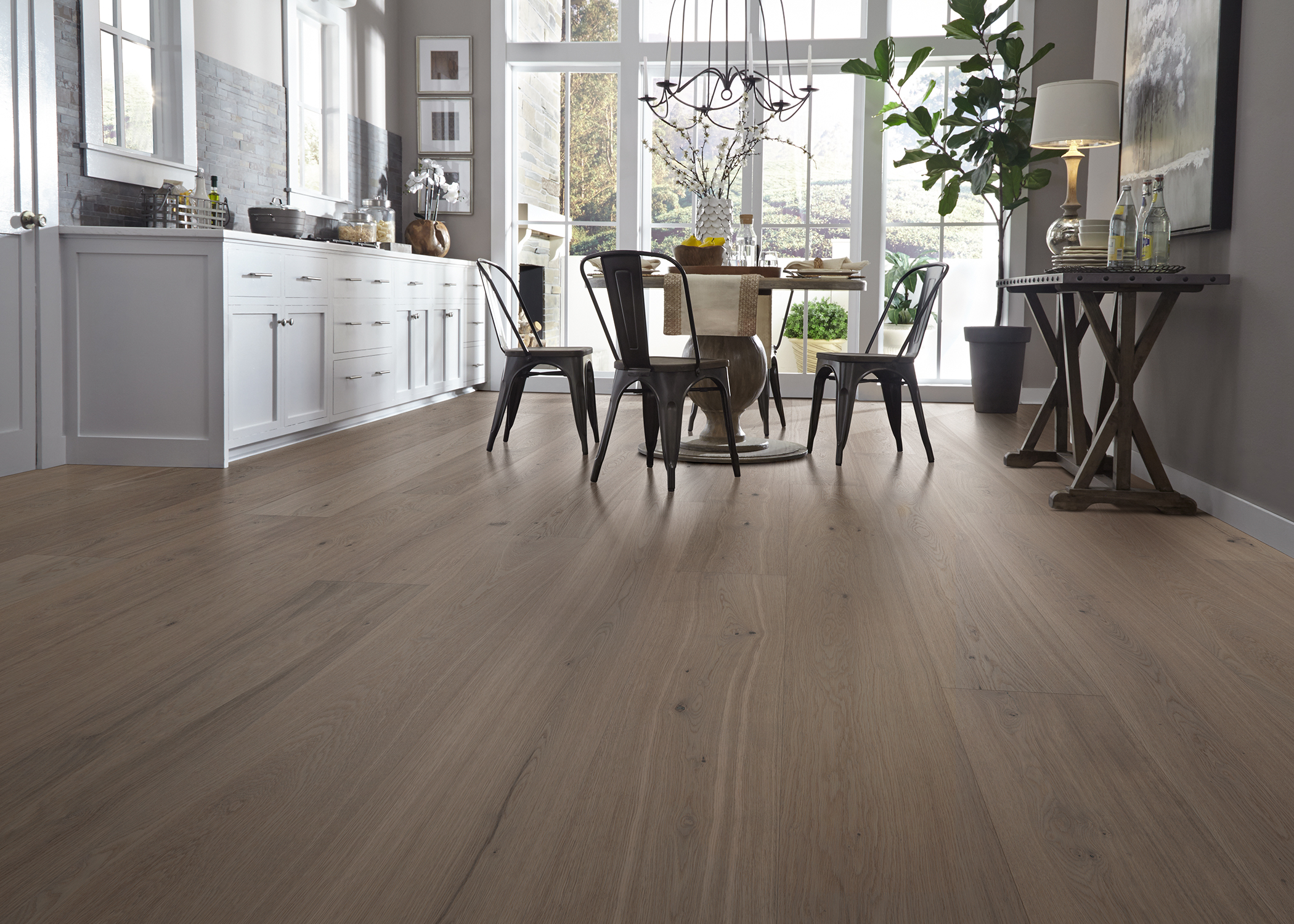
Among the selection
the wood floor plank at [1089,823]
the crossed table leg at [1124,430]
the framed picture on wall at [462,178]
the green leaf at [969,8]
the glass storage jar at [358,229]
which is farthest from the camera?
the framed picture on wall at [462,178]

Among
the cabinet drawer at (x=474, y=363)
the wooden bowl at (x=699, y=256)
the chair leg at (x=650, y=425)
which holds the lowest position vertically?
the chair leg at (x=650, y=425)

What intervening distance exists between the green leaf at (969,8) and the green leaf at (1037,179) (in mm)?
937

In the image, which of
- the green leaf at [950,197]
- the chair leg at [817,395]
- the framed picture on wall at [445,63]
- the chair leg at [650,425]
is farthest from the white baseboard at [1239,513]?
the framed picture on wall at [445,63]

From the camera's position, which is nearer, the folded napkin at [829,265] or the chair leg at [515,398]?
the folded napkin at [829,265]

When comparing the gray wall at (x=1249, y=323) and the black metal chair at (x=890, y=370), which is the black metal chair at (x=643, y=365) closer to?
the black metal chair at (x=890, y=370)

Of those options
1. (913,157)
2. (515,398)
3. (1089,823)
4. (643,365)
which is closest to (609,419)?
(643,365)

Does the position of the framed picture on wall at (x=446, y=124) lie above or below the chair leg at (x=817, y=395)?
above

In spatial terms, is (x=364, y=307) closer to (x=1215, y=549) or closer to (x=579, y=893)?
(x=1215, y=549)

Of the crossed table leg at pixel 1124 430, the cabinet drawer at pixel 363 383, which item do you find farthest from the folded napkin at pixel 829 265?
the cabinet drawer at pixel 363 383

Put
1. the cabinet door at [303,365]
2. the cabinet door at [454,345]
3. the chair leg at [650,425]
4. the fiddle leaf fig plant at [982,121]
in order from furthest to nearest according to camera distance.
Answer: the cabinet door at [454,345] < the fiddle leaf fig plant at [982,121] < the cabinet door at [303,365] < the chair leg at [650,425]

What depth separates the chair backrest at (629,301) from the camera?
343 centimetres

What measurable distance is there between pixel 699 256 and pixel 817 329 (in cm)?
308

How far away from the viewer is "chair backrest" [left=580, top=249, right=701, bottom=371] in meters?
3.43

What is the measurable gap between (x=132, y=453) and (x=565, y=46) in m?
4.38
